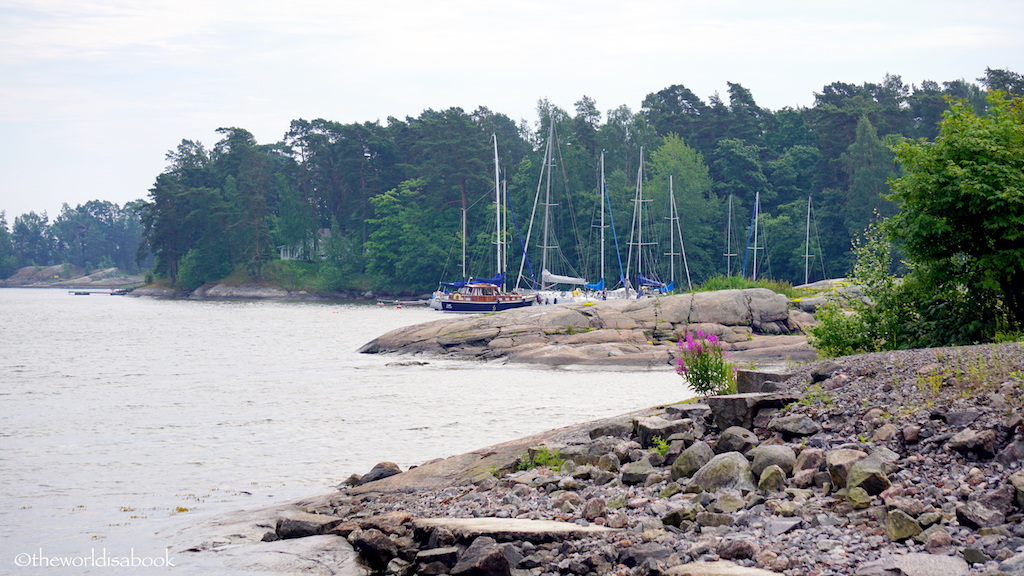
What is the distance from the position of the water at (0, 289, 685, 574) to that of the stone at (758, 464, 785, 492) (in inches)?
276

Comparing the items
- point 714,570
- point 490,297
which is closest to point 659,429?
point 714,570

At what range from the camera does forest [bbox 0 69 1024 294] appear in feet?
269

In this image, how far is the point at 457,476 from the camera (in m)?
12.5

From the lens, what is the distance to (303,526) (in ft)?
34.7

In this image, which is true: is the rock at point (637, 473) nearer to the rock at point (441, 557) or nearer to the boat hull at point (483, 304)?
the rock at point (441, 557)

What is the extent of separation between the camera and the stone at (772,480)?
29.6ft

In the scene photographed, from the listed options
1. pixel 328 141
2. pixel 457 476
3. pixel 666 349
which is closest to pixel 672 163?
pixel 328 141

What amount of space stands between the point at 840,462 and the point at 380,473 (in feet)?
23.1

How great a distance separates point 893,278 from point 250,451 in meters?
13.1

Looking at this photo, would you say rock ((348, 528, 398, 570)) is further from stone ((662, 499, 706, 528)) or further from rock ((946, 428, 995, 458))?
rock ((946, 428, 995, 458))

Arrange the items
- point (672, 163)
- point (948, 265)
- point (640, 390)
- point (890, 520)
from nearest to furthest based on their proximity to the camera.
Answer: point (890, 520)
point (948, 265)
point (640, 390)
point (672, 163)

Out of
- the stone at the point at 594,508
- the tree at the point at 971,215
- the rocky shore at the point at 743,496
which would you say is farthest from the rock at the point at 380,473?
the tree at the point at 971,215

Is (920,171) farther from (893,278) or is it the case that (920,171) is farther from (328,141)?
(328,141)

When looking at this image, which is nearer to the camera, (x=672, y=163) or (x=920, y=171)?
(x=920, y=171)
